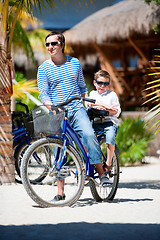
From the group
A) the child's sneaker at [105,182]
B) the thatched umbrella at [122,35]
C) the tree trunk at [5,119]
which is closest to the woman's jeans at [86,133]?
the child's sneaker at [105,182]

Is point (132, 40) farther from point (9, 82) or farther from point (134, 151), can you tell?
point (9, 82)

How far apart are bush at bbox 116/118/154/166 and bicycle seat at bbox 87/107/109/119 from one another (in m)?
4.55

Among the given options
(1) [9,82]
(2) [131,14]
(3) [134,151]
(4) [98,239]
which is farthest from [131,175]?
(2) [131,14]

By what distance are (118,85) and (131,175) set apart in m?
6.93

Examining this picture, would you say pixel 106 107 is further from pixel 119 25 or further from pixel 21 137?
pixel 119 25

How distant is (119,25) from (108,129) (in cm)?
846

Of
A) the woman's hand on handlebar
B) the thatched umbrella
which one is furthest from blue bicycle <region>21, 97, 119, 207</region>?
the thatched umbrella

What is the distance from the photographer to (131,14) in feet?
42.6

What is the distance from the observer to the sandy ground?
3.60 meters

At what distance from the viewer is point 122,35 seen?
13.2 meters

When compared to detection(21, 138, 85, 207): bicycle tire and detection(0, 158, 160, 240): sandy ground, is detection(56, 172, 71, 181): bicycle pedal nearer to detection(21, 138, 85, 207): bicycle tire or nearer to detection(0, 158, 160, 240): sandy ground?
detection(21, 138, 85, 207): bicycle tire

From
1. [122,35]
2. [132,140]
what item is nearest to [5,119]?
[132,140]

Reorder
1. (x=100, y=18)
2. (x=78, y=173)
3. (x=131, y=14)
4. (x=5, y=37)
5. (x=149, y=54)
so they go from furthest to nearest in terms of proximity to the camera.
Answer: (x=149, y=54) → (x=100, y=18) → (x=131, y=14) → (x=5, y=37) → (x=78, y=173)

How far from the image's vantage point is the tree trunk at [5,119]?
21.1 feet
